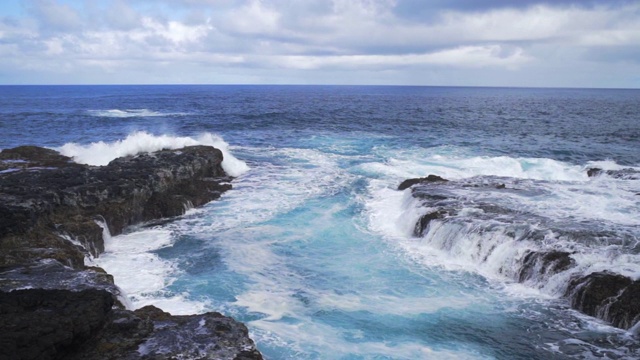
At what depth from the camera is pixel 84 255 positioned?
14594 millimetres

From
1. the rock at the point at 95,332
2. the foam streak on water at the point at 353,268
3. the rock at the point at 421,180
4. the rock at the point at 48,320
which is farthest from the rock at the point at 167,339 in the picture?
the rock at the point at 421,180

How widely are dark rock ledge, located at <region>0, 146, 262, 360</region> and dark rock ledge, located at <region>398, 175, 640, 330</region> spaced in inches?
360

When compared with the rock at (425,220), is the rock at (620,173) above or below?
above

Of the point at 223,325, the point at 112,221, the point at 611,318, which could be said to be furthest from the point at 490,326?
the point at 112,221

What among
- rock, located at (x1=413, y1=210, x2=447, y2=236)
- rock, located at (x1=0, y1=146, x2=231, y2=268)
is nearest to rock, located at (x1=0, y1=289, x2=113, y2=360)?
rock, located at (x1=0, y1=146, x2=231, y2=268)

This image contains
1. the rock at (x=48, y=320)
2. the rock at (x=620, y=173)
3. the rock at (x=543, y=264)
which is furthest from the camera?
the rock at (x=620, y=173)

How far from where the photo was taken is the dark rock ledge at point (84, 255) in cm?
826

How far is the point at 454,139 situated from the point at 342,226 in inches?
1109

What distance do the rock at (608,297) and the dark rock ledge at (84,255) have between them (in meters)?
9.08

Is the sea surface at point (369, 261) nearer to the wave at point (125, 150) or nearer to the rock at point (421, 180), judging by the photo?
the wave at point (125, 150)

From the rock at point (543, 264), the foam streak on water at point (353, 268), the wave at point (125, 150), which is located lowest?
the foam streak on water at point (353, 268)

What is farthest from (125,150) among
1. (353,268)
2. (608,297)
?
(608,297)

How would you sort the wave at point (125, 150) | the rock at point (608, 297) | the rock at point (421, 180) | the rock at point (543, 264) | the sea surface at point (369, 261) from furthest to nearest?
the wave at point (125, 150) < the rock at point (421, 180) < the rock at point (543, 264) < the rock at point (608, 297) < the sea surface at point (369, 261)

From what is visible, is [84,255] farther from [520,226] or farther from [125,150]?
[520,226]
